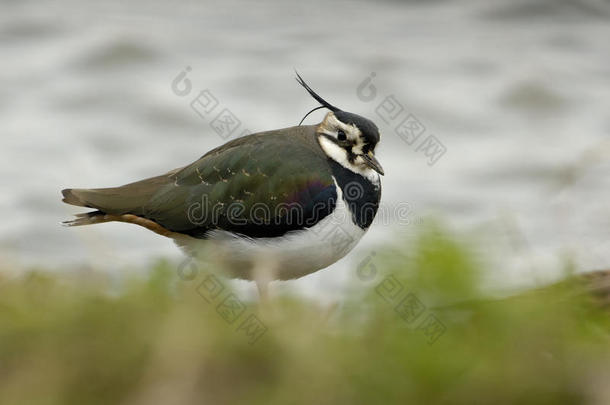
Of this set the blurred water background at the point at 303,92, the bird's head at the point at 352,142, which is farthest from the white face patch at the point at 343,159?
the blurred water background at the point at 303,92

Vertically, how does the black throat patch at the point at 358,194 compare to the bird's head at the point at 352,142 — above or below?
below

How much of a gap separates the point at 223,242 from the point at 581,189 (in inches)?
266

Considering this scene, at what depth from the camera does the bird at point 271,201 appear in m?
6.49

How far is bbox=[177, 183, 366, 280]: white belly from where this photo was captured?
253 inches

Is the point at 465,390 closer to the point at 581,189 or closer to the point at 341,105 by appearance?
the point at 581,189

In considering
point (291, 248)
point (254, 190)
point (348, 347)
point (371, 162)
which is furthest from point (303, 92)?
point (348, 347)

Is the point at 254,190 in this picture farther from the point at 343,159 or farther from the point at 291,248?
the point at 343,159

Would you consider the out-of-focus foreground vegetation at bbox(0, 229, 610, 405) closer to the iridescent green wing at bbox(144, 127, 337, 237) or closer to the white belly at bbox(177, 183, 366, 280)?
the white belly at bbox(177, 183, 366, 280)

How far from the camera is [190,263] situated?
13.4 ft

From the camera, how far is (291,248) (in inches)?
254

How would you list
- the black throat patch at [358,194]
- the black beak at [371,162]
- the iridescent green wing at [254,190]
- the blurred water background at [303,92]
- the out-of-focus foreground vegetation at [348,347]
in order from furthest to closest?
the blurred water background at [303,92] → the black beak at [371,162] → the black throat patch at [358,194] → the iridescent green wing at [254,190] → the out-of-focus foreground vegetation at [348,347]

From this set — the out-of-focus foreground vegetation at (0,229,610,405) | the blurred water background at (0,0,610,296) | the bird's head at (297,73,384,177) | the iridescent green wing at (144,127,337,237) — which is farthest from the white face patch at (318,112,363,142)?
the blurred water background at (0,0,610,296)

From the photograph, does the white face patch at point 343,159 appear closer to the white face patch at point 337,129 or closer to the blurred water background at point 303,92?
the white face patch at point 337,129

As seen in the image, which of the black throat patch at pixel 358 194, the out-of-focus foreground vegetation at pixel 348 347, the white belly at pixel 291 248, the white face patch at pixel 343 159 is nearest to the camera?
the out-of-focus foreground vegetation at pixel 348 347
